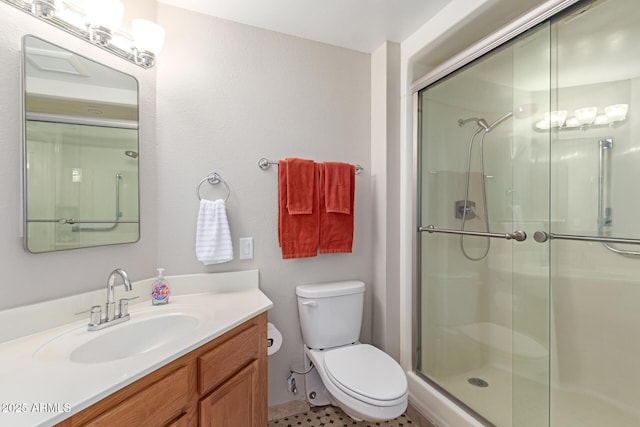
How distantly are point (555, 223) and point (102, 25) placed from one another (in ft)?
7.04

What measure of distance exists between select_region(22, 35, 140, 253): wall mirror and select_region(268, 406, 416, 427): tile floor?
132 centimetres

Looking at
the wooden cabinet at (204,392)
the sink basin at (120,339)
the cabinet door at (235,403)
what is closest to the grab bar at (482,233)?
the wooden cabinet at (204,392)

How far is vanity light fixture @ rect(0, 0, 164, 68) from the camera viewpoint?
1039 mm

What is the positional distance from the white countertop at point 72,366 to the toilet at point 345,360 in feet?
1.37

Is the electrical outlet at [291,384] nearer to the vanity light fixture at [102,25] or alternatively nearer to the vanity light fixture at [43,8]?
the vanity light fixture at [102,25]

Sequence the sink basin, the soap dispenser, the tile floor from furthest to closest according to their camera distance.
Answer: the tile floor → the soap dispenser → the sink basin

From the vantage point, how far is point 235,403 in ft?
3.85

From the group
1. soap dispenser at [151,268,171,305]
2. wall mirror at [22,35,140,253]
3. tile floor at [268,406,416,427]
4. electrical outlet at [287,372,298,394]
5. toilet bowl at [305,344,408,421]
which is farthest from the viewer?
electrical outlet at [287,372,298,394]

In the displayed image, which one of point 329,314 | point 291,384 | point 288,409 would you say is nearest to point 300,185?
point 329,314

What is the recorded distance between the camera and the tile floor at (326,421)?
5.36 feet

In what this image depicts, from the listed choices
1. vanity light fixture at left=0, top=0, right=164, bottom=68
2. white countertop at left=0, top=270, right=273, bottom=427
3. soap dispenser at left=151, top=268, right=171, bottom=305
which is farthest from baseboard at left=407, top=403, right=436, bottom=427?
vanity light fixture at left=0, top=0, right=164, bottom=68

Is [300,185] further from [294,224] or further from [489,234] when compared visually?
[489,234]

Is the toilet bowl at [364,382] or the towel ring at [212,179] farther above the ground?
the towel ring at [212,179]

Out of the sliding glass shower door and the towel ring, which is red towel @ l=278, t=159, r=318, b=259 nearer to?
the towel ring
